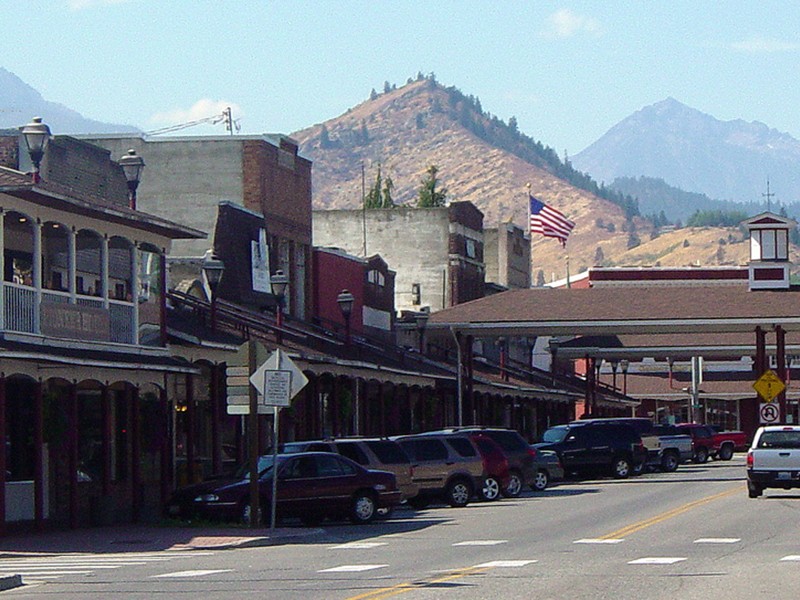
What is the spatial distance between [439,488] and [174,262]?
1792cm

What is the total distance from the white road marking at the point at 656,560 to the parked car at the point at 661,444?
2963 centimetres

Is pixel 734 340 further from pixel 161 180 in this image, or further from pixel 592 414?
pixel 161 180

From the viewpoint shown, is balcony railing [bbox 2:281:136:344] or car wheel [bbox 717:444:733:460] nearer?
balcony railing [bbox 2:281:136:344]

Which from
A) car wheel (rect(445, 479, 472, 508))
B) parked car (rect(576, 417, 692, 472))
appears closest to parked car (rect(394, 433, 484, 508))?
car wheel (rect(445, 479, 472, 508))

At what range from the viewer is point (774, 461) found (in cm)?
3691

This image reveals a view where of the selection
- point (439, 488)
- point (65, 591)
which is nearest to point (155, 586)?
point (65, 591)

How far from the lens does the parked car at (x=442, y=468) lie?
37.3 meters

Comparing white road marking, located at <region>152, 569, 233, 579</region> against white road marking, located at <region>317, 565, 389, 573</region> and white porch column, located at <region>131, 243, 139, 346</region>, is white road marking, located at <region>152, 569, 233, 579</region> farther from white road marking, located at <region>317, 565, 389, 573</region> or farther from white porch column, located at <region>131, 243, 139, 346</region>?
white porch column, located at <region>131, 243, 139, 346</region>

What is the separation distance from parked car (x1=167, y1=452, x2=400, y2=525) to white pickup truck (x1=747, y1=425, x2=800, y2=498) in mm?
9748

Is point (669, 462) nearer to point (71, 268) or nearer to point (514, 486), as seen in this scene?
point (514, 486)

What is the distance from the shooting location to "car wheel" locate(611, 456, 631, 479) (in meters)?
50.8

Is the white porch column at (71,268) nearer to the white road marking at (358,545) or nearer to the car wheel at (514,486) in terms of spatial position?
the white road marking at (358,545)

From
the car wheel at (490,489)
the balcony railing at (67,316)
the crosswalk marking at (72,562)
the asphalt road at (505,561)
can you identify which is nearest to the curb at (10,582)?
the asphalt road at (505,561)

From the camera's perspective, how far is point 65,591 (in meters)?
19.8
